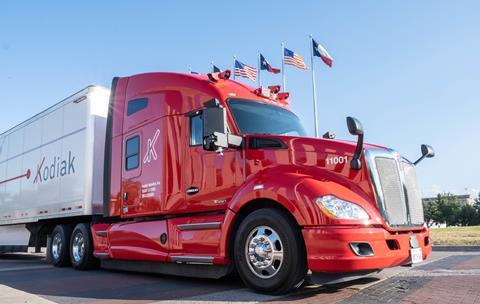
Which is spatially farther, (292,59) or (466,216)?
(466,216)

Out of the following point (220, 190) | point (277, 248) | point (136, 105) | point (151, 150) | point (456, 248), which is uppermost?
point (136, 105)

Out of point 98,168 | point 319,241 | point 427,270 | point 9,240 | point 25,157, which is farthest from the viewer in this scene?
point 9,240

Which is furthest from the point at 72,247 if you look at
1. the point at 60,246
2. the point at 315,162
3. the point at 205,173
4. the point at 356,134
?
the point at 356,134

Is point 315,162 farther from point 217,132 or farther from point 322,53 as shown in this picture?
point 322,53

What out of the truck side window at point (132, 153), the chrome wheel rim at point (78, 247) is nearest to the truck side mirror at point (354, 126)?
the truck side window at point (132, 153)

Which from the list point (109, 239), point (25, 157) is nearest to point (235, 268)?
point (109, 239)

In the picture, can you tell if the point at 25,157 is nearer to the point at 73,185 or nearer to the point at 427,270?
the point at 73,185

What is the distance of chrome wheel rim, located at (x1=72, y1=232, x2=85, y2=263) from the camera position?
947 centimetres

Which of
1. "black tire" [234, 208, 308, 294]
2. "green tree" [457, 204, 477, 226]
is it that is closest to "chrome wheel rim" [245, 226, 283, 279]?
"black tire" [234, 208, 308, 294]

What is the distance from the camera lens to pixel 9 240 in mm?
13109

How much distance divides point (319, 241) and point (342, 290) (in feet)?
3.28

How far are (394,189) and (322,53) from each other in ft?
57.4

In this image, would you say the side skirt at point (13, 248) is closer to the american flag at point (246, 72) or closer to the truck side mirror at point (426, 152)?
the truck side mirror at point (426, 152)

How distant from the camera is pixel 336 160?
553cm
